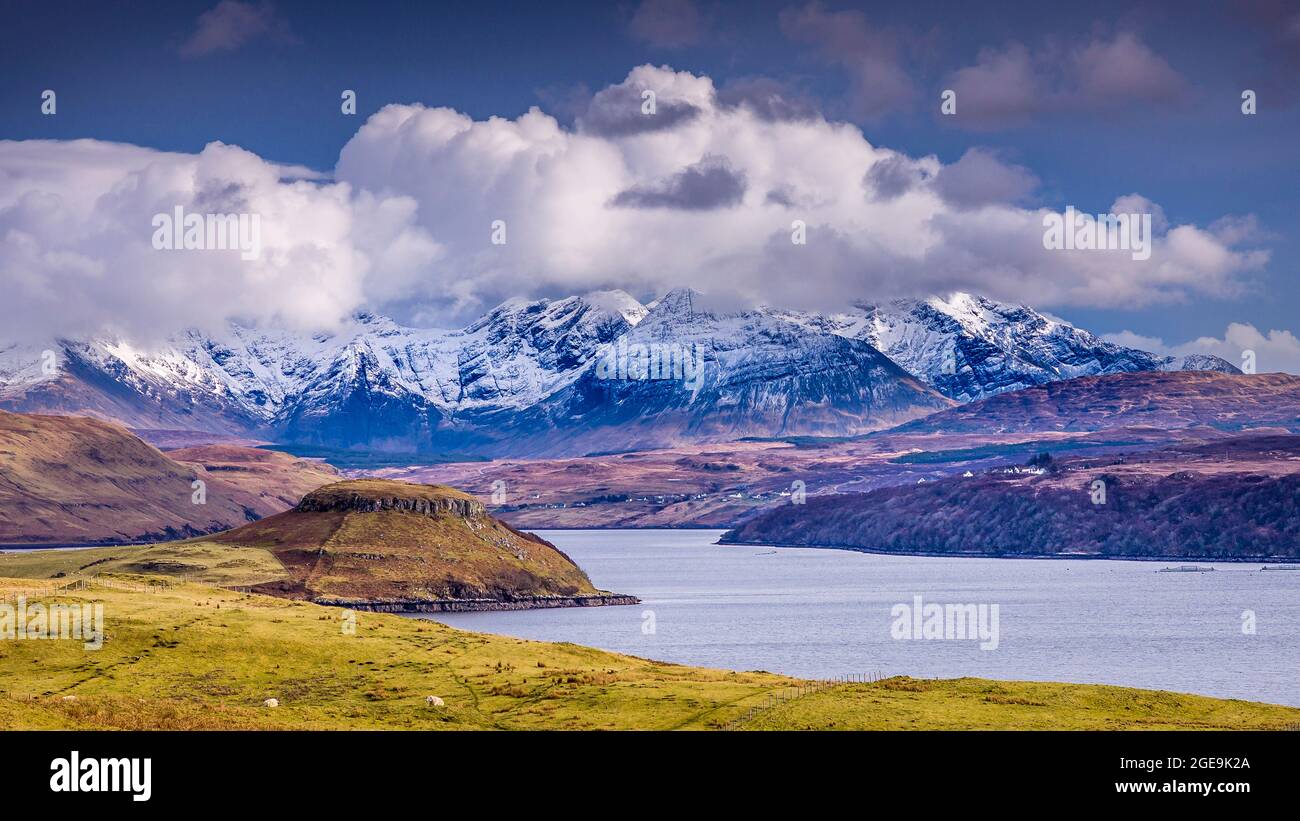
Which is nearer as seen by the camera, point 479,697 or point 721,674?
point 479,697

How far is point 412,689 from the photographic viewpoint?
92.7 m

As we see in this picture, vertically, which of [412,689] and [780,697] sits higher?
[780,697]

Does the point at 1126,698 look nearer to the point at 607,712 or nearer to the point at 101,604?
the point at 607,712

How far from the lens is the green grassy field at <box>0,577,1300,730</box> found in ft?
240

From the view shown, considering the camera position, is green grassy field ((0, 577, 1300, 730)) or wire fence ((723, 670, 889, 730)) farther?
wire fence ((723, 670, 889, 730))

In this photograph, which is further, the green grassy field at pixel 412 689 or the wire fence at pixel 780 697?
the wire fence at pixel 780 697

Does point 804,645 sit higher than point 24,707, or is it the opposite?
point 24,707

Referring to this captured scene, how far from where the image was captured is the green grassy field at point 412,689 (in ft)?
240

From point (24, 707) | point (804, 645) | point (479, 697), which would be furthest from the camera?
point (804, 645)

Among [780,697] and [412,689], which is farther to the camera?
[412,689]

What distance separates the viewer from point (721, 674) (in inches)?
3971
